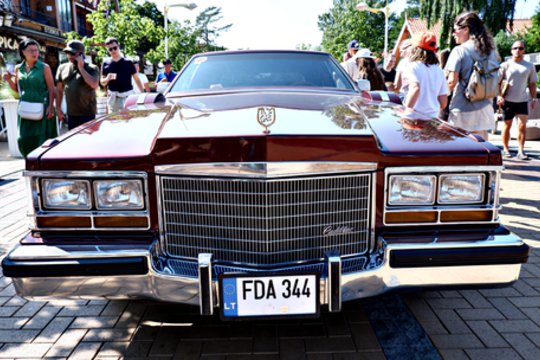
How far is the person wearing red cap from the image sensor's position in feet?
13.2

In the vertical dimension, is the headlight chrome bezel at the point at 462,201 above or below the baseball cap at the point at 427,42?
below

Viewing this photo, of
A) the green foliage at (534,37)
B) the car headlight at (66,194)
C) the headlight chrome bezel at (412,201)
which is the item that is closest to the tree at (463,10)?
the green foliage at (534,37)

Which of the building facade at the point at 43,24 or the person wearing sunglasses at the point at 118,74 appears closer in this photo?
the person wearing sunglasses at the point at 118,74

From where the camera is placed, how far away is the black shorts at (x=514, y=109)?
23.6 feet

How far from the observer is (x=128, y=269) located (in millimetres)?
1983

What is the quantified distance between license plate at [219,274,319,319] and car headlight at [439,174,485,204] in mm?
785

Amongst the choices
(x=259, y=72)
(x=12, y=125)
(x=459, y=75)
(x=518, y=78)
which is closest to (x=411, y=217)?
(x=259, y=72)

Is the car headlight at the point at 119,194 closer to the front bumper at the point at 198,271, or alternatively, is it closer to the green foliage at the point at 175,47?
the front bumper at the point at 198,271

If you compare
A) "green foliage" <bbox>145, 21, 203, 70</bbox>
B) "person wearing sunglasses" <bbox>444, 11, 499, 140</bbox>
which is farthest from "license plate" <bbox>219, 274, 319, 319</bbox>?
"green foliage" <bbox>145, 21, 203, 70</bbox>

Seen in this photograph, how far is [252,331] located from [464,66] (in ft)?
11.5

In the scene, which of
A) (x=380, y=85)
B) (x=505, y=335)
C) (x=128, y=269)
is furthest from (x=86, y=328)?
(x=380, y=85)

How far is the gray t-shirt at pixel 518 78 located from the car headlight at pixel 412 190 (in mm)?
6153

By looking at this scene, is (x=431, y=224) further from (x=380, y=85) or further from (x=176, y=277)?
(x=380, y=85)

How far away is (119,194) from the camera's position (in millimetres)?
2098
